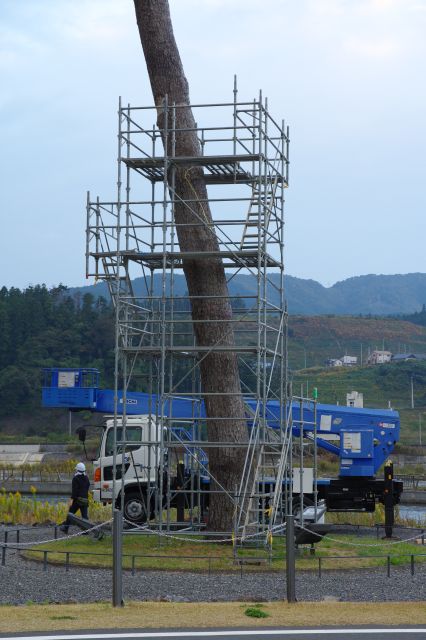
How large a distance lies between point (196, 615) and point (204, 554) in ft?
24.4

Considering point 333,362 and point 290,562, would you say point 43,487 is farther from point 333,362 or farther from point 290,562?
point 333,362

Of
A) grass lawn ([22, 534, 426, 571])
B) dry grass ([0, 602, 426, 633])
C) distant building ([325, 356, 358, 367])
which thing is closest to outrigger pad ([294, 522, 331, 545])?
grass lawn ([22, 534, 426, 571])

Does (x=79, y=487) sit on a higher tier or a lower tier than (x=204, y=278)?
lower

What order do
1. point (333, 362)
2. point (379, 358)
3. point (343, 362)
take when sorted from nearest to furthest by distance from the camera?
point (379, 358) → point (343, 362) → point (333, 362)

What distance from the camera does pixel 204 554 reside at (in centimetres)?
2025

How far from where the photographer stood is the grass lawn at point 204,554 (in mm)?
19094

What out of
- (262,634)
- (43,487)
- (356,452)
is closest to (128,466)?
(356,452)

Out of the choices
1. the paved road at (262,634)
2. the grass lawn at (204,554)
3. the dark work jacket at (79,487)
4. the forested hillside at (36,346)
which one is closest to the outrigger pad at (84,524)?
the grass lawn at (204,554)

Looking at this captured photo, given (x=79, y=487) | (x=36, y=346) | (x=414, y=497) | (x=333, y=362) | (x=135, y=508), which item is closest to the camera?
(x=79, y=487)

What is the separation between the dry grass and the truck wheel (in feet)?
40.1

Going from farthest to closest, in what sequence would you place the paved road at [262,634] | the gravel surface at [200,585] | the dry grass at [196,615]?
1. the gravel surface at [200,585]
2. the dry grass at [196,615]
3. the paved road at [262,634]

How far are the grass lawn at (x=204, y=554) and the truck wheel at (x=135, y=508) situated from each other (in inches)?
129

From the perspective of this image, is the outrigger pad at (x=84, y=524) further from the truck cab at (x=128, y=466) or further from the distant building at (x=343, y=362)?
the distant building at (x=343, y=362)

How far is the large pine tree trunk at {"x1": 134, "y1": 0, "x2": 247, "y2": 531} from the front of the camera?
22.0m
